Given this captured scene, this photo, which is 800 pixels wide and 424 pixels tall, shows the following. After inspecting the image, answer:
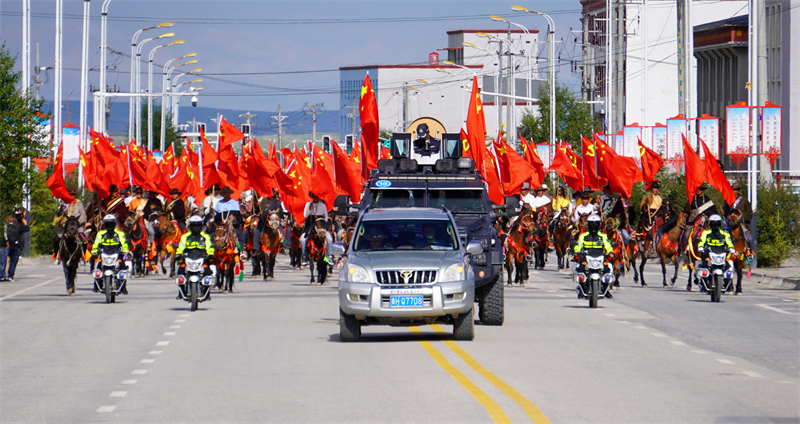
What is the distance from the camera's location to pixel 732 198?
99.0ft

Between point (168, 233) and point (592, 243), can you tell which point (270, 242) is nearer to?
point (168, 233)

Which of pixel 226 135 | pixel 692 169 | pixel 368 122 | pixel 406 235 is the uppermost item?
pixel 226 135

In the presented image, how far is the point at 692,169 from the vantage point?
3086 cm

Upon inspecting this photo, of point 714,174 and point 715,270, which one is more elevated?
point 714,174

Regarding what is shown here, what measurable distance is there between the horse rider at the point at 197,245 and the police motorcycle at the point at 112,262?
1547 millimetres

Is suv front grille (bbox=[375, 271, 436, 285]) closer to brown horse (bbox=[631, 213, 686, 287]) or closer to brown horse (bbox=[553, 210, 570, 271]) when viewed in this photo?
brown horse (bbox=[631, 213, 686, 287])

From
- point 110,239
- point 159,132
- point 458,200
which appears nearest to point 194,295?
point 110,239

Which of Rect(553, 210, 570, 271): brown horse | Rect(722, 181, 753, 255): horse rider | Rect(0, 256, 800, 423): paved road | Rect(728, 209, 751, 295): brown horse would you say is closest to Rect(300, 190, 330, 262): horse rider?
Rect(553, 210, 570, 271): brown horse

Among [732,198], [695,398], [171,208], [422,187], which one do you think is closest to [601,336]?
[422,187]

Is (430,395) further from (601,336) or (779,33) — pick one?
(779,33)

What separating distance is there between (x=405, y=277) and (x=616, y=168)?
2309 cm

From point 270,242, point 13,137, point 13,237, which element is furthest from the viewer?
point 13,137

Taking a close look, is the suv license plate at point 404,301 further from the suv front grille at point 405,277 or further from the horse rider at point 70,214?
the horse rider at point 70,214

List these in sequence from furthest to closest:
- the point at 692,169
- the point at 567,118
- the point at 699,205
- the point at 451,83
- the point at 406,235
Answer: the point at 451,83
the point at 567,118
the point at 692,169
the point at 699,205
the point at 406,235
